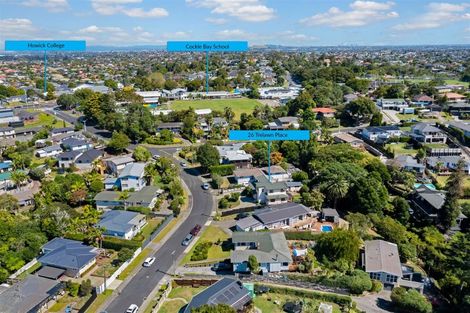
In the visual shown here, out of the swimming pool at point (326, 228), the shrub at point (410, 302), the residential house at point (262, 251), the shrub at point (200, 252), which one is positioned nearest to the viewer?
the shrub at point (410, 302)

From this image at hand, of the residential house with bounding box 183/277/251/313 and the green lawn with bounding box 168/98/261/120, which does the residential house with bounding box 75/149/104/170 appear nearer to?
the residential house with bounding box 183/277/251/313

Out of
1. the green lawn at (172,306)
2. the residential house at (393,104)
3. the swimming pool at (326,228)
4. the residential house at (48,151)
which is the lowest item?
the green lawn at (172,306)

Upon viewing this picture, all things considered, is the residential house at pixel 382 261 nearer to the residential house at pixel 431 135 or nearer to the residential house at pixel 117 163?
the residential house at pixel 117 163

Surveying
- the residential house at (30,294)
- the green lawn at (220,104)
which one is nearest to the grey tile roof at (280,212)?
the residential house at (30,294)

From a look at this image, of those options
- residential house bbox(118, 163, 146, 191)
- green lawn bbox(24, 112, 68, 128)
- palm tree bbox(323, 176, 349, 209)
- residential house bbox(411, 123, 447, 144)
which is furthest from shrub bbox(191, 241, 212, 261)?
green lawn bbox(24, 112, 68, 128)

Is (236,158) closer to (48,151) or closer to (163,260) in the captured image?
(163,260)

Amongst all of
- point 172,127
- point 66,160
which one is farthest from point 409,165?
point 66,160
